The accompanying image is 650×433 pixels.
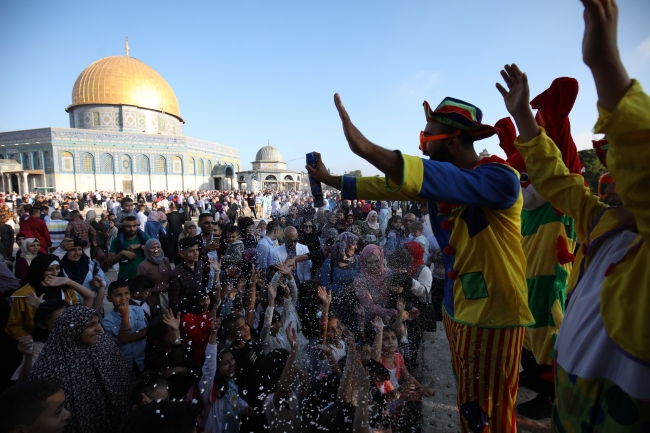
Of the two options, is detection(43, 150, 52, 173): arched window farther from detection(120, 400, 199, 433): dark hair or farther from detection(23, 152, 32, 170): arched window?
detection(120, 400, 199, 433): dark hair

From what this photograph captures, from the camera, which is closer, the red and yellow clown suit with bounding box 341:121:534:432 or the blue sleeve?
the blue sleeve

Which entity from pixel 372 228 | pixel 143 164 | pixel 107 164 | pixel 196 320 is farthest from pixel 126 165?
pixel 196 320

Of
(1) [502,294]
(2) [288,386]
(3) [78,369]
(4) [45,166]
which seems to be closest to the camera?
(1) [502,294]

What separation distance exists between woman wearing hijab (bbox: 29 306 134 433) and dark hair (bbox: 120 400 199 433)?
79 centimetres

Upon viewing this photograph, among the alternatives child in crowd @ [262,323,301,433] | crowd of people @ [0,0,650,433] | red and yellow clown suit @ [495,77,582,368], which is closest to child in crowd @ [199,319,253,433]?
crowd of people @ [0,0,650,433]

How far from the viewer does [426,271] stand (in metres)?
4.45

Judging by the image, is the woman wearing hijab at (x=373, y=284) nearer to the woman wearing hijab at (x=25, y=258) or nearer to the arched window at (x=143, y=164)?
the woman wearing hijab at (x=25, y=258)

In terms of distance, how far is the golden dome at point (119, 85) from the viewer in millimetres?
42719

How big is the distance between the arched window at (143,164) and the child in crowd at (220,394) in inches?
1817

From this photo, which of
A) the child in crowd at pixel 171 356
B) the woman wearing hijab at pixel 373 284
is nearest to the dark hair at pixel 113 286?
the child in crowd at pixel 171 356

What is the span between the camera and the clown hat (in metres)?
1.66

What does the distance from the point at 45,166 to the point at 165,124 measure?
49.1ft

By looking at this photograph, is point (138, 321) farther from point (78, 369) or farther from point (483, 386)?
point (483, 386)

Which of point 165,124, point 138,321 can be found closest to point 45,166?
point 165,124
